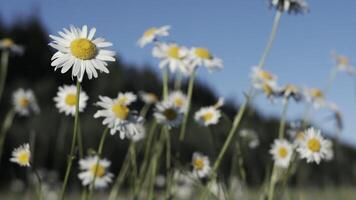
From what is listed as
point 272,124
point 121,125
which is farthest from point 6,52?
point 272,124

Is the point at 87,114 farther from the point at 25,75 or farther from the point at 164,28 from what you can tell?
the point at 164,28

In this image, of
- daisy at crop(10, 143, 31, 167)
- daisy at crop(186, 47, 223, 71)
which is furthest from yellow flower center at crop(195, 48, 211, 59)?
daisy at crop(10, 143, 31, 167)

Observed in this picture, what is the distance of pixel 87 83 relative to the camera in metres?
14.6

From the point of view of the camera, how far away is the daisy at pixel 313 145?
1955mm

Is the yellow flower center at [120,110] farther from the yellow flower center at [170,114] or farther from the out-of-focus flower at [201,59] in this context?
the out-of-focus flower at [201,59]

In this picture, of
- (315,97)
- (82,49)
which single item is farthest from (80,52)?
(315,97)

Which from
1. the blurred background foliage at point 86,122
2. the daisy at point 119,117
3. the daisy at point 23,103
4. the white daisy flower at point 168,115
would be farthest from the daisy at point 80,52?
the blurred background foliage at point 86,122

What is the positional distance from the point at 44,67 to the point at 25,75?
628 mm

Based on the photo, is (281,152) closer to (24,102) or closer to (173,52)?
(173,52)

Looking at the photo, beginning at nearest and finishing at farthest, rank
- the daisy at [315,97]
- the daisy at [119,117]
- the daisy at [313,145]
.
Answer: the daisy at [119,117] → the daisy at [313,145] → the daisy at [315,97]

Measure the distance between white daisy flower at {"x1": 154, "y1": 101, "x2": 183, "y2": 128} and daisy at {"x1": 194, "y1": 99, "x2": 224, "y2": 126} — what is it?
141 mm

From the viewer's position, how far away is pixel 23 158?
1.64 meters

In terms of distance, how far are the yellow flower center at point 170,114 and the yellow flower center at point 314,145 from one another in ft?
1.65

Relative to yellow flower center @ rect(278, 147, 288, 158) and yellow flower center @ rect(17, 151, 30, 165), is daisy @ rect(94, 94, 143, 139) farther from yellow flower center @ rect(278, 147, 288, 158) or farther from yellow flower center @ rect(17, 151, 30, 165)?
yellow flower center @ rect(278, 147, 288, 158)
